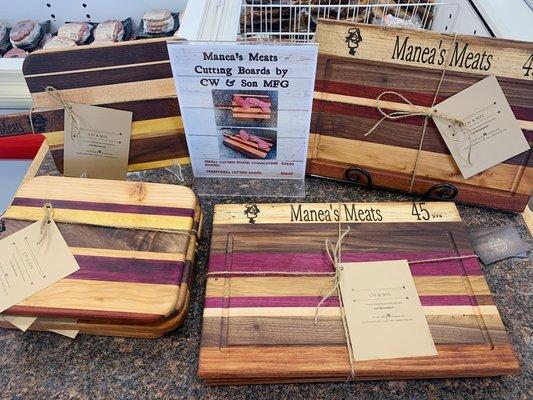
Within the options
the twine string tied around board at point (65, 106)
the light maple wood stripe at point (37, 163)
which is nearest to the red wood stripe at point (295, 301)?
the twine string tied around board at point (65, 106)

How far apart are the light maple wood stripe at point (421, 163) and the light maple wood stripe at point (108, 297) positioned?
13.9 inches

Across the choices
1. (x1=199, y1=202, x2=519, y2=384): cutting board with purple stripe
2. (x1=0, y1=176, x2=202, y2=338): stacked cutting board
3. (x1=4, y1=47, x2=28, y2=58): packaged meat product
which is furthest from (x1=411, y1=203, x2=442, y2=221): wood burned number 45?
(x1=4, y1=47, x2=28, y2=58): packaged meat product

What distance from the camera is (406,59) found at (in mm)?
594

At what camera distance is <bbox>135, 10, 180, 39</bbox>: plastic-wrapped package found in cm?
106

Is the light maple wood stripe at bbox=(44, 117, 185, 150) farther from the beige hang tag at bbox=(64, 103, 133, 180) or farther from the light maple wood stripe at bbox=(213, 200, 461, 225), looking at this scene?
the light maple wood stripe at bbox=(213, 200, 461, 225)

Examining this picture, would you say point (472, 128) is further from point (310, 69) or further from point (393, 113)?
point (310, 69)

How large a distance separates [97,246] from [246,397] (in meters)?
0.28

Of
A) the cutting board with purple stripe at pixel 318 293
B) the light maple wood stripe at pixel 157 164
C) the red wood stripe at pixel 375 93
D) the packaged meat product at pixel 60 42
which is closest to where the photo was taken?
the cutting board with purple stripe at pixel 318 293

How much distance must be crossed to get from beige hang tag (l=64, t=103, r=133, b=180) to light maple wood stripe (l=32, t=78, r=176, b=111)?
0.05 feet

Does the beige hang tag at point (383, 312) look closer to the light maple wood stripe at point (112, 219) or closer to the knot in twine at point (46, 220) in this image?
the light maple wood stripe at point (112, 219)

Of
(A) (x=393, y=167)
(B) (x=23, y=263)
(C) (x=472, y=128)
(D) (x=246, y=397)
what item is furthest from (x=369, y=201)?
(B) (x=23, y=263)

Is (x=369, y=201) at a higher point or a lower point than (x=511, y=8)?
lower

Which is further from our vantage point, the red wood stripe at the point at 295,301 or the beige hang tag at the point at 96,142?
the beige hang tag at the point at 96,142

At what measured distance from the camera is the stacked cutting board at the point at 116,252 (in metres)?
0.53
